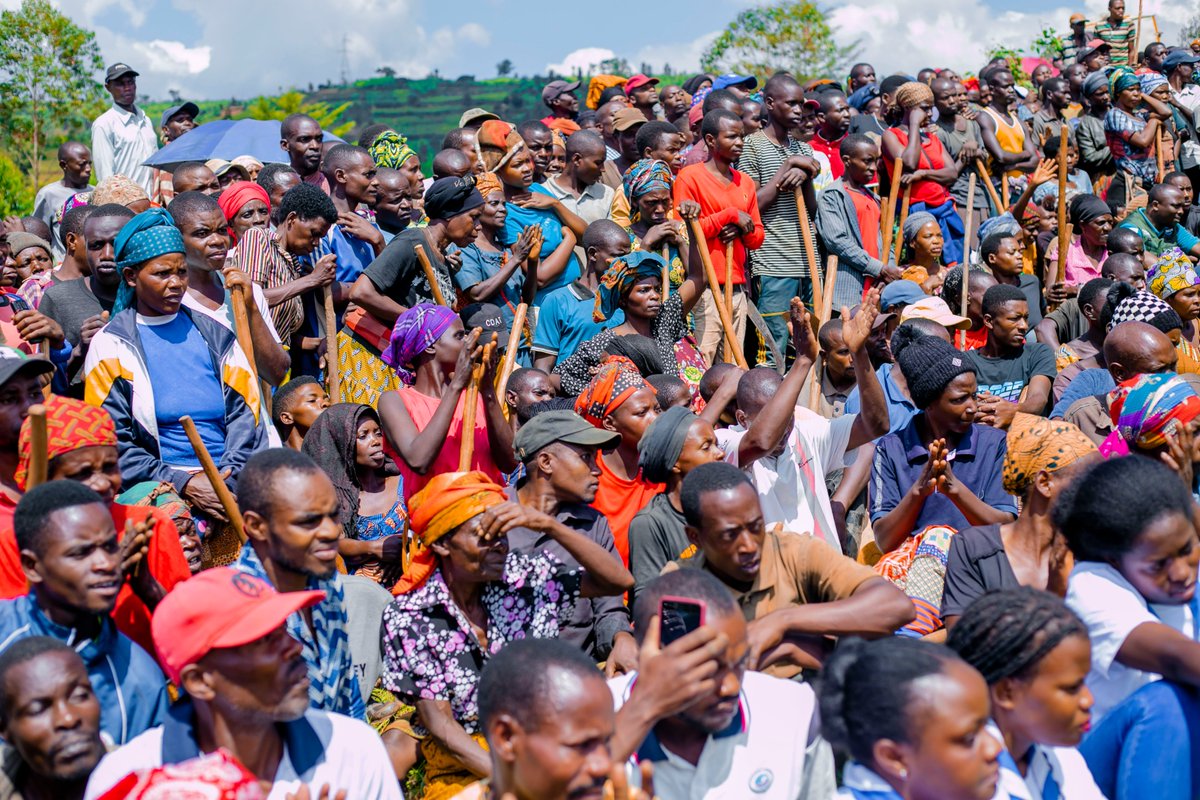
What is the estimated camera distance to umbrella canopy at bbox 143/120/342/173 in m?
9.77

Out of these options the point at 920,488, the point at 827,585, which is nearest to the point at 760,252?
the point at 920,488

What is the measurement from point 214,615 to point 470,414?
2480 mm

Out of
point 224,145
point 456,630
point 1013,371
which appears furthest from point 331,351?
point 1013,371

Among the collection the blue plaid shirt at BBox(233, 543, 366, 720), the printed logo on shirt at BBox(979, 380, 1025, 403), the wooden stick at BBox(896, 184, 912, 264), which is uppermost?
the wooden stick at BBox(896, 184, 912, 264)

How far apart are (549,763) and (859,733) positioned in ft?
2.42

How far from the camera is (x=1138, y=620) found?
3578 mm

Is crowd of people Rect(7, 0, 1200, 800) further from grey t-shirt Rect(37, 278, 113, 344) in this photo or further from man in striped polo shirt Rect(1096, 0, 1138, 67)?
man in striped polo shirt Rect(1096, 0, 1138, 67)

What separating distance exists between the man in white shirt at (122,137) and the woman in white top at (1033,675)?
9627 millimetres

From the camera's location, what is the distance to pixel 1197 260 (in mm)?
10711

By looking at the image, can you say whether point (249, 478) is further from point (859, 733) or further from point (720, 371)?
point (720, 371)

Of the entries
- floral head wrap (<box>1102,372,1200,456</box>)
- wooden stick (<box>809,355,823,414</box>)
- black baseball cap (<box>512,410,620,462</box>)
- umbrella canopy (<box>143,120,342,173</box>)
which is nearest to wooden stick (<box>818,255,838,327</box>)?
wooden stick (<box>809,355,823,414</box>)

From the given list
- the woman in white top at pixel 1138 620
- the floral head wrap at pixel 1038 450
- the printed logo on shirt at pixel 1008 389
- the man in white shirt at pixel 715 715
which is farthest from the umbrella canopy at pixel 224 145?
the woman in white top at pixel 1138 620

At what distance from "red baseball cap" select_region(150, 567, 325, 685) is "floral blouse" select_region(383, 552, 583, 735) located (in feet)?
3.11

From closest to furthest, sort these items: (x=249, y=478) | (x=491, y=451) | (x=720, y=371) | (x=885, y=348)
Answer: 1. (x=249, y=478)
2. (x=491, y=451)
3. (x=720, y=371)
4. (x=885, y=348)
